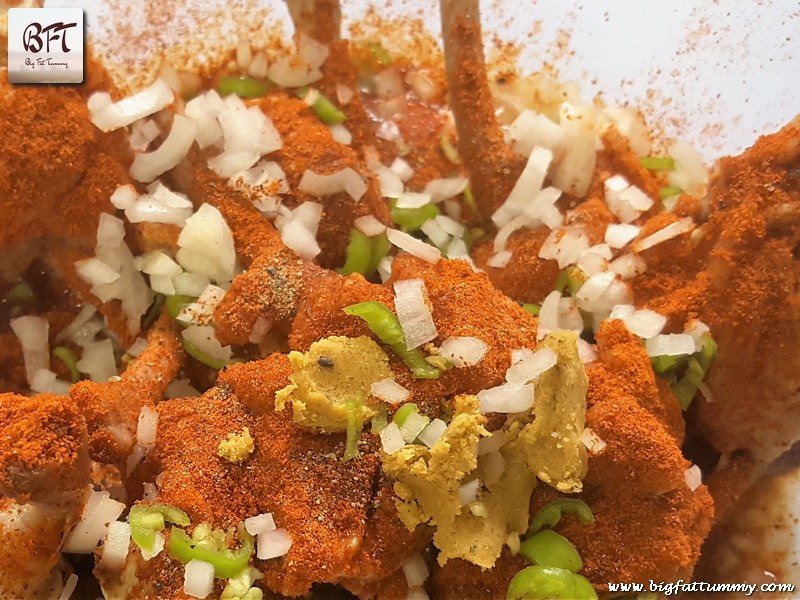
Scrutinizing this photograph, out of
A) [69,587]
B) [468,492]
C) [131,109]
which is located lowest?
[69,587]

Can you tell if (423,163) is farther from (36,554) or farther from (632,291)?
(36,554)

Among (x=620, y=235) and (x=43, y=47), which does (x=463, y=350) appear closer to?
(x=620, y=235)

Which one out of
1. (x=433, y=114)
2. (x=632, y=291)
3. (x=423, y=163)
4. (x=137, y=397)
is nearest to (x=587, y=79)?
(x=433, y=114)

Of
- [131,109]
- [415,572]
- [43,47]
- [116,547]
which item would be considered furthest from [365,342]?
[43,47]

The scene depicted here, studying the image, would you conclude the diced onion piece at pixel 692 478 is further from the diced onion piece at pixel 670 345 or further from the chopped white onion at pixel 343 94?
the chopped white onion at pixel 343 94

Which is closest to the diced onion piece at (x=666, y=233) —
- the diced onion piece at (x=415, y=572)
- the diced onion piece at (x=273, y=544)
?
the diced onion piece at (x=415, y=572)

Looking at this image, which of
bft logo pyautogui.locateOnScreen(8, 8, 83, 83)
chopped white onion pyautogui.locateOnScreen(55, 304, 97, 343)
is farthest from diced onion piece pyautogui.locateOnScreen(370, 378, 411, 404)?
bft logo pyautogui.locateOnScreen(8, 8, 83, 83)
